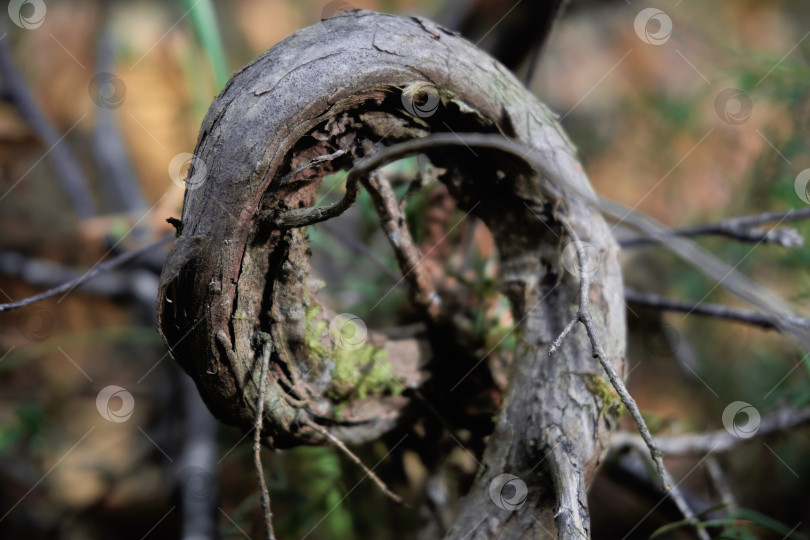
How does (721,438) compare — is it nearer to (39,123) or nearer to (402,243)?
(402,243)

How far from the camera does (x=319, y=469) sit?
1217mm

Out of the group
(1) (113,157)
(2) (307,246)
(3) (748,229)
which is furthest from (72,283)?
(1) (113,157)

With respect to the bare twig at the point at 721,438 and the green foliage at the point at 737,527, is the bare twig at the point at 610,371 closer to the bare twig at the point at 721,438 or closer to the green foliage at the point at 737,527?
the green foliage at the point at 737,527

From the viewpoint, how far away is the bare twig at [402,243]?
2.68 ft

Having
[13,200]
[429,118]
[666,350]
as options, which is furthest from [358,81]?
[13,200]

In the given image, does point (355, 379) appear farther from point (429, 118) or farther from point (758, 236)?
point (758, 236)

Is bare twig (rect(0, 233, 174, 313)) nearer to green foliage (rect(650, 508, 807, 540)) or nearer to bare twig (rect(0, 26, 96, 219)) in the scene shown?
green foliage (rect(650, 508, 807, 540))

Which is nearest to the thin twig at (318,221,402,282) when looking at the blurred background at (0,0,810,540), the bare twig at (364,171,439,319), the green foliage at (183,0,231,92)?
the blurred background at (0,0,810,540)

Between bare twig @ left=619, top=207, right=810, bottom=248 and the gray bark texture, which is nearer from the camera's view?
the gray bark texture

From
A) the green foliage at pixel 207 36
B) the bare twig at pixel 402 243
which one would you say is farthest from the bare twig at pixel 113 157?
A: the bare twig at pixel 402 243

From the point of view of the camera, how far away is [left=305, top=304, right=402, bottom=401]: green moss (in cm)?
79

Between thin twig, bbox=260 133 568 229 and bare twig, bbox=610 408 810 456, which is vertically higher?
thin twig, bbox=260 133 568 229

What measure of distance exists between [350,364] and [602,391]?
358 mm

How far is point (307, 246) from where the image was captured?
2.45 feet
